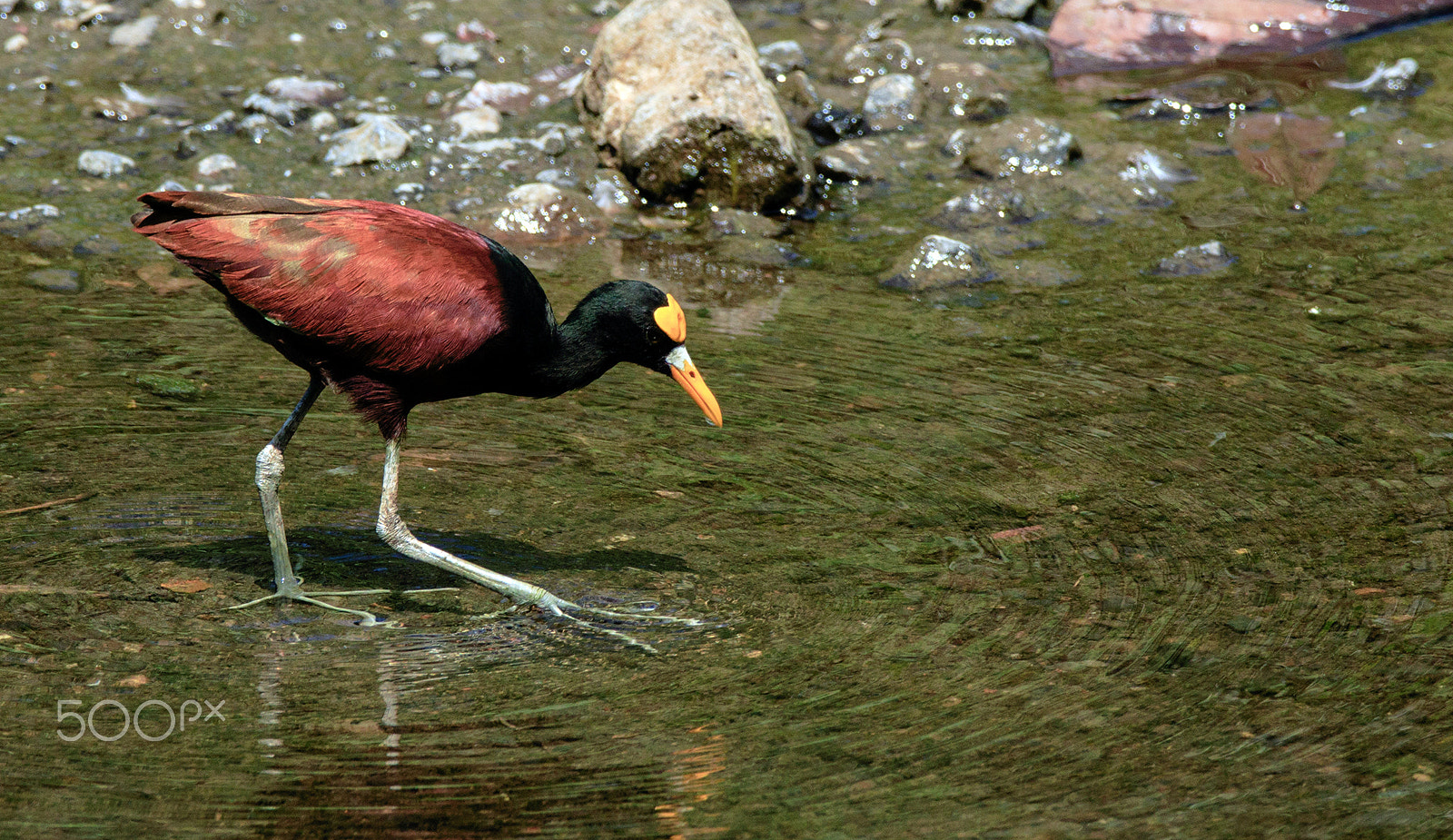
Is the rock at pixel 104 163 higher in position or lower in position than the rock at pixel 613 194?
higher

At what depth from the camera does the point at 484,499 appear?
517cm

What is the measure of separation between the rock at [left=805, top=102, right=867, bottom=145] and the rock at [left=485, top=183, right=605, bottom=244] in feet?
6.37

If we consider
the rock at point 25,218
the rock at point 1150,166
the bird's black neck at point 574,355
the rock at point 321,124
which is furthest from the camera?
the rock at point 321,124

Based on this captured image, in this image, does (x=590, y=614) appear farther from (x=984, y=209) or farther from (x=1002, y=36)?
(x=1002, y=36)

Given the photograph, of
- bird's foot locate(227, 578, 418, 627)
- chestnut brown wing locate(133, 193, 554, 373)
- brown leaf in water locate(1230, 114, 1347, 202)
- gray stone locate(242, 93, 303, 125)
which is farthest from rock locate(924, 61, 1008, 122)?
bird's foot locate(227, 578, 418, 627)

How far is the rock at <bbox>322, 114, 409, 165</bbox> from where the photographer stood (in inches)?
334

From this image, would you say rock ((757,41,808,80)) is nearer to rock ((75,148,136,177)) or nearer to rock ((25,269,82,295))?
rock ((75,148,136,177))

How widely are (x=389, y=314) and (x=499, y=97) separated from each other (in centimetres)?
532

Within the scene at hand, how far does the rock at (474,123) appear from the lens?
8.91m

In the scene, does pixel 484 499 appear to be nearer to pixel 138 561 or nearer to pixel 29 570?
pixel 138 561

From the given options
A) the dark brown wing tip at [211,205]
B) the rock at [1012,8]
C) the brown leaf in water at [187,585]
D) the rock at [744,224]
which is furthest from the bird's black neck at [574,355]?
the rock at [1012,8]

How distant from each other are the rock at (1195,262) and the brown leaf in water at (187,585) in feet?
16.4

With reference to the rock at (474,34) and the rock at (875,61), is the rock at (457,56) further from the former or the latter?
the rock at (875,61)

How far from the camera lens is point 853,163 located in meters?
8.80
